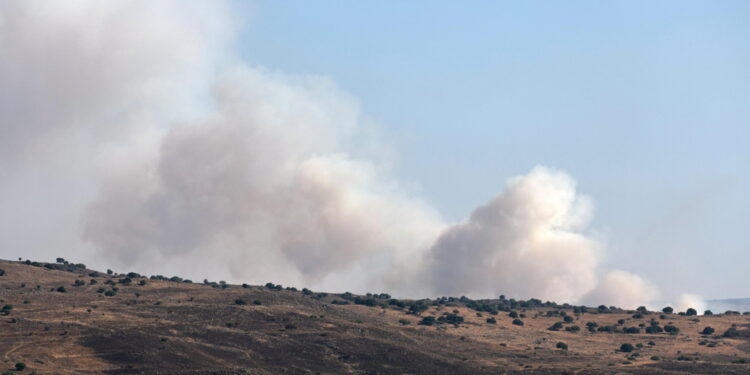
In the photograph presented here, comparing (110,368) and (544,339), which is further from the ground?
(544,339)

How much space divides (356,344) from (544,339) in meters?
42.7

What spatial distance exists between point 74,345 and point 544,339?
84.0 m

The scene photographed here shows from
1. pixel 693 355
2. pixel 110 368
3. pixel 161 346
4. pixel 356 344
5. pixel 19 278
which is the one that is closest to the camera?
pixel 110 368

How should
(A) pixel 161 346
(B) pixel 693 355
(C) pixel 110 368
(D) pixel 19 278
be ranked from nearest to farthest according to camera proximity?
(C) pixel 110 368 → (A) pixel 161 346 → (B) pixel 693 355 → (D) pixel 19 278

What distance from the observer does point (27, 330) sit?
14512 centimetres

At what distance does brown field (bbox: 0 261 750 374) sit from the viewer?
138 m

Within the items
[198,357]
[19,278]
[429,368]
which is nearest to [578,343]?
[429,368]

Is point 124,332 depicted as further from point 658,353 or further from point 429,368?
point 658,353

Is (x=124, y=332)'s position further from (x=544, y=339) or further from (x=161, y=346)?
(x=544, y=339)

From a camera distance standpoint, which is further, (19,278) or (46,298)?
(19,278)

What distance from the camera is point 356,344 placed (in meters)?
156

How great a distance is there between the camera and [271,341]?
152750 mm

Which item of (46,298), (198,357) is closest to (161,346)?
(198,357)

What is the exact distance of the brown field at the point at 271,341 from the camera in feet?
453
